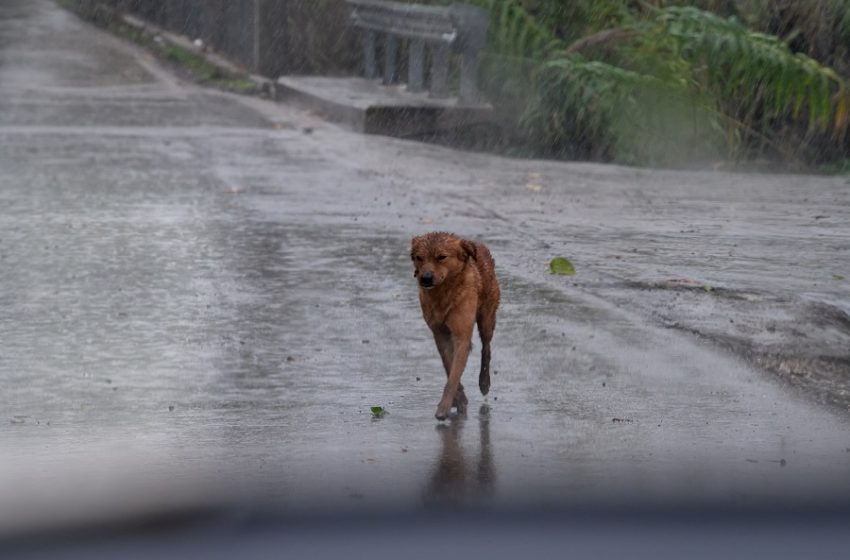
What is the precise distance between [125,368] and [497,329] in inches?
70.0

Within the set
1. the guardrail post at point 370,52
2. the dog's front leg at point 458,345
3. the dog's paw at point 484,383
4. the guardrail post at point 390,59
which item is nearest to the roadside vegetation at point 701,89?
the guardrail post at point 390,59

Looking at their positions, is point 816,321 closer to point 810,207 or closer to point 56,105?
point 810,207

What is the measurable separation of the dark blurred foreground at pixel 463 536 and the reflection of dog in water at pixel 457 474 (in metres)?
0.15

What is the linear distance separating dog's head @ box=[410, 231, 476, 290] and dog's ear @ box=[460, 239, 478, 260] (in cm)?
4

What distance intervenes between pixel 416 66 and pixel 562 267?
30.3 ft

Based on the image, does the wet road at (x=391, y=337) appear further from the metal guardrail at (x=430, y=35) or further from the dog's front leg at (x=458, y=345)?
the metal guardrail at (x=430, y=35)

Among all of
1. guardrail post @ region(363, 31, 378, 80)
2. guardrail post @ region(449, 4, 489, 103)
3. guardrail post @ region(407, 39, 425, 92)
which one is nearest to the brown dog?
guardrail post @ region(449, 4, 489, 103)

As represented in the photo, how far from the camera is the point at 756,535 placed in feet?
15.7

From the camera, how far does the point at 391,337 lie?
741 cm

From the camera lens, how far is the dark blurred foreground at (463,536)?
A: 15.1 ft

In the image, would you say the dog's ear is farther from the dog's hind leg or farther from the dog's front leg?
the dog's hind leg

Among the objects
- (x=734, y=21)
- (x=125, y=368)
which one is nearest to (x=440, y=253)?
(x=125, y=368)

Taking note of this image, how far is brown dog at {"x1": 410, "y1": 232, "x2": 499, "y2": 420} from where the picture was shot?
5637 mm

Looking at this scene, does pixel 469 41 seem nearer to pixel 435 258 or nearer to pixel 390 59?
pixel 390 59
